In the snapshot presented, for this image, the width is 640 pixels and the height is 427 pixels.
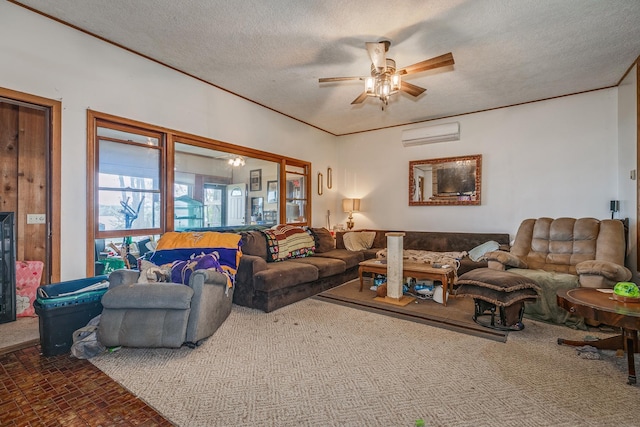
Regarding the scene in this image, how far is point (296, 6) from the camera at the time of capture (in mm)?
2520

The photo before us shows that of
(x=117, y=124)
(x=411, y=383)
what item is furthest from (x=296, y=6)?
(x=411, y=383)

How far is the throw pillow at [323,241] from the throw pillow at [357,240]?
0.26 meters

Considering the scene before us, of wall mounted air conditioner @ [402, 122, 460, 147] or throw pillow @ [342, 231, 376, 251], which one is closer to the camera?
wall mounted air conditioner @ [402, 122, 460, 147]

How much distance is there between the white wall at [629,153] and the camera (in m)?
3.42

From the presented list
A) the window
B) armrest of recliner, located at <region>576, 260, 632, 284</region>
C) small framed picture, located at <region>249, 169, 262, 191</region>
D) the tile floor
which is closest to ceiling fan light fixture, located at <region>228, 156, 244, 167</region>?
the window

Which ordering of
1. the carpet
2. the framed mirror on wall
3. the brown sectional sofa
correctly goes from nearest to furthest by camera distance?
the carpet, the brown sectional sofa, the framed mirror on wall

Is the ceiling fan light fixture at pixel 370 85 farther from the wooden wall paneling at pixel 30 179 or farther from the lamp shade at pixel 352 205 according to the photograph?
the wooden wall paneling at pixel 30 179

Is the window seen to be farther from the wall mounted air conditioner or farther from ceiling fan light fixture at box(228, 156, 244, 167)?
the wall mounted air conditioner

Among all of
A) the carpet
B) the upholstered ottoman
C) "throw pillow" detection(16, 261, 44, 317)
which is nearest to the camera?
the upholstered ottoman

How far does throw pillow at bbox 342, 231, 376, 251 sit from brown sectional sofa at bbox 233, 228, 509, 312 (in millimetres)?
104

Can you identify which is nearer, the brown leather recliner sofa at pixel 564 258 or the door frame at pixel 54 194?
the door frame at pixel 54 194

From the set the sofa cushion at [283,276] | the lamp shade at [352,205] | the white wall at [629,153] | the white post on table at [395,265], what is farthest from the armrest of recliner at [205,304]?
the white wall at [629,153]

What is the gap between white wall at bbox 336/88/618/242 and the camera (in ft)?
13.8

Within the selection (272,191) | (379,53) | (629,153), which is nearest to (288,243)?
(272,191)
